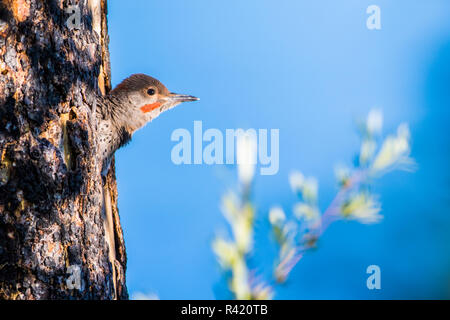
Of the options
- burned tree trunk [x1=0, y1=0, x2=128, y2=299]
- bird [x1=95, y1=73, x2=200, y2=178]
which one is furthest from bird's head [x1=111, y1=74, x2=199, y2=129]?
burned tree trunk [x1=0, y1=0, x2=128, y2=299]

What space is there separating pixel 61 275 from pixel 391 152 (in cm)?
127

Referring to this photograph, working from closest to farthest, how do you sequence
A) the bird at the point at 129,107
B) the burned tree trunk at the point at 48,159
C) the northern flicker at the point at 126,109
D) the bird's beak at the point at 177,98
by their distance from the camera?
the burned tree trunk at the point at 48,159, the northern flicker at the point at 126,109, the bird at the point at 129,107, the bird's beak at the point at 177,98

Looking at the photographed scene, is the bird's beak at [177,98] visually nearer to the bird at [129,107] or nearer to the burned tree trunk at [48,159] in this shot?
the bird at [129,107]

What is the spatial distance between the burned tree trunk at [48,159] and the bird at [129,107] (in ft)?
2.66

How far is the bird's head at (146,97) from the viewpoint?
3168mm

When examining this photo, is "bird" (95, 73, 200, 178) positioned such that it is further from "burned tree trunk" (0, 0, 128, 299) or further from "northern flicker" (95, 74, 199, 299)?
"burned tree trunk" (0, 0, 128, 299)

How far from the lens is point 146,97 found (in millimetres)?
3242

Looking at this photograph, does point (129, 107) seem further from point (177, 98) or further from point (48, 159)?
point (48, 159)

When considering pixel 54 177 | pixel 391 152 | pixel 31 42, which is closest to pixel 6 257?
pixel 54 177

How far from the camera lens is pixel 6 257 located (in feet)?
5.17

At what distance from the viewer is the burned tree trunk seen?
1.59m

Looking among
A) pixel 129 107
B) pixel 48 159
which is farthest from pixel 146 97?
pixel 48 159

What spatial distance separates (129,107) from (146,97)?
0.64 ft

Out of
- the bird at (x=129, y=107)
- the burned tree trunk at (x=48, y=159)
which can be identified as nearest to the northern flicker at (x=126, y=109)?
the bird at (x=129, y=107)
